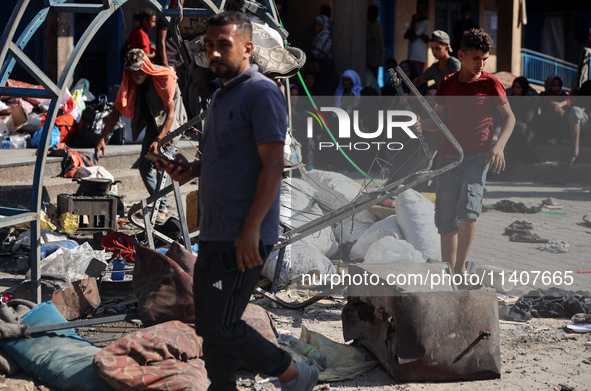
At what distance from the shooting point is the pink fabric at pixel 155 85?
21.1 feet

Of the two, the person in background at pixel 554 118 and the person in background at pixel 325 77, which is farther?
the person in background at pixel 325 77

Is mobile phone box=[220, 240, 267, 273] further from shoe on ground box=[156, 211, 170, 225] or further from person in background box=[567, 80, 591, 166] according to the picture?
person in background box=[567, 80, 591, 166]

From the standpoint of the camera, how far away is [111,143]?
986 cm

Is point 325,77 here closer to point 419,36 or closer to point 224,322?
point 419,36

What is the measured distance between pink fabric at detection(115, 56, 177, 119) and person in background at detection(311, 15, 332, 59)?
7.15 m

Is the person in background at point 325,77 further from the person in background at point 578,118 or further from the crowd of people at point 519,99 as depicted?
the person in background at point 578,118

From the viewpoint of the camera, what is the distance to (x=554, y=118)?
1295 cm

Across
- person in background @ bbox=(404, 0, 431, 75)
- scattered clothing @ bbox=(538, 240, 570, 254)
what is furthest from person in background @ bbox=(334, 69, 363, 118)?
scattered clothing @ bbox=(538, 240, 570, 254)

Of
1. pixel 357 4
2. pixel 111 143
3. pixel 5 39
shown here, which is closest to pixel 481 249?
pixel 5 39

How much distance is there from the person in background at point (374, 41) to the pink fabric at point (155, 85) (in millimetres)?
8292

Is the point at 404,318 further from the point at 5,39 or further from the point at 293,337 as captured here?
the point at 5,39

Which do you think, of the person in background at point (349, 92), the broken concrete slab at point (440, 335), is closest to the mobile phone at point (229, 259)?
the broken concrete slab at point (440, 335)

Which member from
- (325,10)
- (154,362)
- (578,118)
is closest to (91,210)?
(154,362)

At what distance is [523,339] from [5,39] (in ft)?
11.7
